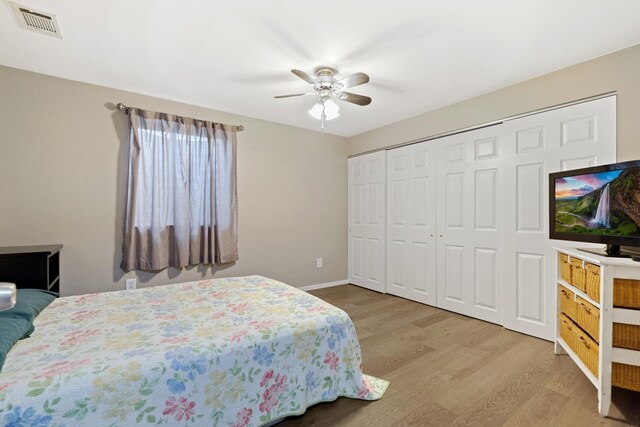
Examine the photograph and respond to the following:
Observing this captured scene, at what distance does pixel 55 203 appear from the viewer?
256 centimetres

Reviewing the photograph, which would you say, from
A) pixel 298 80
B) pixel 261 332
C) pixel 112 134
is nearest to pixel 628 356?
pixel 261 332

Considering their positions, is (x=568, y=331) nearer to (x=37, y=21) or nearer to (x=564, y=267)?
(x=564, y=267)

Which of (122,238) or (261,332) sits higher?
(122,238)

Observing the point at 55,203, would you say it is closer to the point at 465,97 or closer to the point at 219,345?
the point at 219,345

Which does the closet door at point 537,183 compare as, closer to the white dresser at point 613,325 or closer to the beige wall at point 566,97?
the beige wall at point 566,97

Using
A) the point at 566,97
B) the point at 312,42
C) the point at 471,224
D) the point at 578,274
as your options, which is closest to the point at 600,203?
the point at 578,274

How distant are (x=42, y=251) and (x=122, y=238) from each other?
0.77 m

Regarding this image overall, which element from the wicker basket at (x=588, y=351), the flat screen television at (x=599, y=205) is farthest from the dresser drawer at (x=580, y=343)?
the flat screen television at (x=599, y=205)

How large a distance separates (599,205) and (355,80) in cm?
184

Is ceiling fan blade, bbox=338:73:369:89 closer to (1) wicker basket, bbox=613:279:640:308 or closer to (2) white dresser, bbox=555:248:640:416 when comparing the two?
(2) white dresser, bbox=555:248:640:416

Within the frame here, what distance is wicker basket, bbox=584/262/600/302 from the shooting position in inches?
63.6

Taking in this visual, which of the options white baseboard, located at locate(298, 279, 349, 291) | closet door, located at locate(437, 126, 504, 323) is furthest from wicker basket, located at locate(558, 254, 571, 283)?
white baseboard, located at locate(298, 279, 349, 291)

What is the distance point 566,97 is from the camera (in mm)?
2352

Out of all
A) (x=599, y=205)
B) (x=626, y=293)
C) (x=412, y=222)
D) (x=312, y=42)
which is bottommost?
(x=626, y=293)
